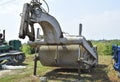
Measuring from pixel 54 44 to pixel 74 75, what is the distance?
170 cm

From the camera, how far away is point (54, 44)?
15.8 metres

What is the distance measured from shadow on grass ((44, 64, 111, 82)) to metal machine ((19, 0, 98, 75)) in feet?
1.36

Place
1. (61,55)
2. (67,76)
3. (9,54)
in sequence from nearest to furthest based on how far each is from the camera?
1. (67,76)
2. (61,55)
3. (9,54)

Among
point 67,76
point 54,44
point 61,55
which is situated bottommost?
point 67,76

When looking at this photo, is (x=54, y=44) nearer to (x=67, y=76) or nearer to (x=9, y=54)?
(x=67, y=76)

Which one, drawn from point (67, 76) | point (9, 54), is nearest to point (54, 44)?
point (67, 76)

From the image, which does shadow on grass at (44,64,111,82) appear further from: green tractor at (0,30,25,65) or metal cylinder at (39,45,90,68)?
green tractor at (0,30,25,65)

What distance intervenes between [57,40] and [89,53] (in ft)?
6.82

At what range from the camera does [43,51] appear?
16.6m

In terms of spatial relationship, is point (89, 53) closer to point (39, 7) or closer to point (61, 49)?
point (61, 49)

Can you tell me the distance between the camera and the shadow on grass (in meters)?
14.8

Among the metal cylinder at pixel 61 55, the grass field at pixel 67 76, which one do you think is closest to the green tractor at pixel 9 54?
the grass field at pixel 67 76

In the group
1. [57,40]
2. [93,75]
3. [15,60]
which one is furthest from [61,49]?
[15,60]

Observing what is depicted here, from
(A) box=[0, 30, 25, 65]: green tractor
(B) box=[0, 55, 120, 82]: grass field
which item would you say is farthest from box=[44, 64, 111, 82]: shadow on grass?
(A) box=[0, 30, 25, 65]: green tractor
